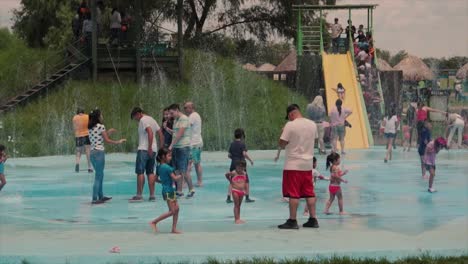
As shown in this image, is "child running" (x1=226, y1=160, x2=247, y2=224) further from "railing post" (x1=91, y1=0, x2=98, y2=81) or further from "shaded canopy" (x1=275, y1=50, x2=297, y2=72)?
"shaded canopy" (x1=275, y1=50, x2=297, y2=72)

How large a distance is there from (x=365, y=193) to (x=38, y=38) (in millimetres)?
35767

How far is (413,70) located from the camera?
69.5m

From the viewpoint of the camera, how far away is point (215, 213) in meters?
14.4

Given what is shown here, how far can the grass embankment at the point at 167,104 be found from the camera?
30188mm

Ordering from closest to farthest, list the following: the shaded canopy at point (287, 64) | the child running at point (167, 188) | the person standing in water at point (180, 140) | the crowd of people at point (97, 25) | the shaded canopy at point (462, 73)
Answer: the child running at point (167, 188), the person standing in water at point (180, 140), the crowd of people at point (97, 25), the shaded canopy at point (462, 73), the shaded canopy at point (287, 64)

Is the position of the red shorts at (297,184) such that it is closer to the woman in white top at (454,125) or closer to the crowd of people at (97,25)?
the woman in white top at (454,125)

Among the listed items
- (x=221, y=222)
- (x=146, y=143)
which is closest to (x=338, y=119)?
(x=146, y=143)

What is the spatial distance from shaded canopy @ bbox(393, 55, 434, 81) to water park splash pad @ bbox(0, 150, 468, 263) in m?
47.6

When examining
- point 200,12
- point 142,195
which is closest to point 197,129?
point 142,195

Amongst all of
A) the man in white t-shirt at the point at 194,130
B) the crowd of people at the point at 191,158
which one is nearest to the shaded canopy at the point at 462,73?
the crowd of people at the point at 191,158

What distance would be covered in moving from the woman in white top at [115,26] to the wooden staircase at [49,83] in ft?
4.60

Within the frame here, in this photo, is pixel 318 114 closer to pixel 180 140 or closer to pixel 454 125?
pixel 454 125

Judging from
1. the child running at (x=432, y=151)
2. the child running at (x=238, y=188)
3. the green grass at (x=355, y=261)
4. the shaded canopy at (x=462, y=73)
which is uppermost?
the shaded canopy at (x=462, y=73)

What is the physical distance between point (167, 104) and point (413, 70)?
37.5m
